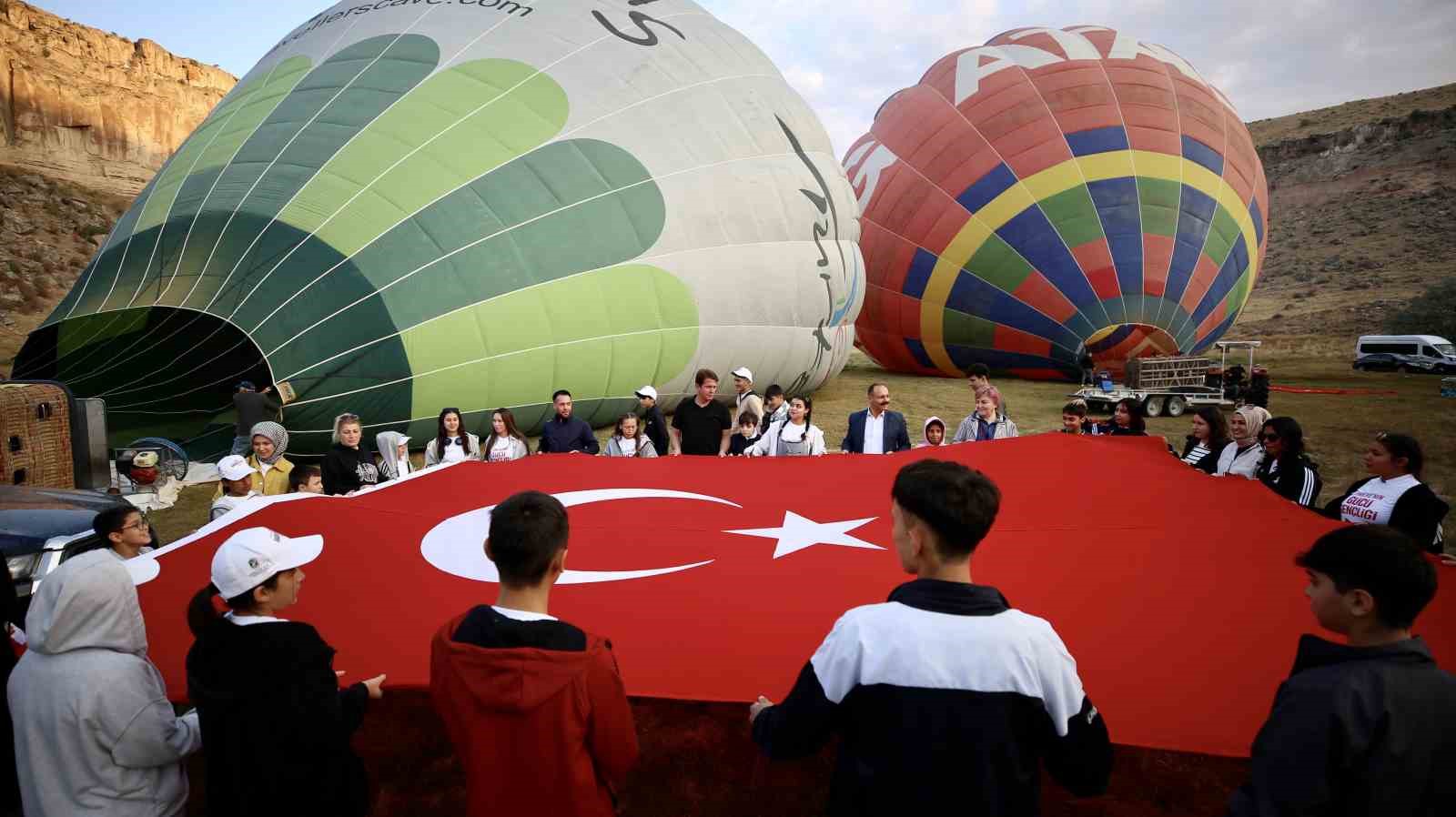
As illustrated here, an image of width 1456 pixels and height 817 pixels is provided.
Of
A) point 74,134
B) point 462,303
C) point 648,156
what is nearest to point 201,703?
point 462,303

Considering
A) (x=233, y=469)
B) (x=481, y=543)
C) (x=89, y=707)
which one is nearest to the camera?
(x=89, y=707)

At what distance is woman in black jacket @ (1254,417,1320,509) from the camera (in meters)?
4.10

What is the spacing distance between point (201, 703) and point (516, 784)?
76cm

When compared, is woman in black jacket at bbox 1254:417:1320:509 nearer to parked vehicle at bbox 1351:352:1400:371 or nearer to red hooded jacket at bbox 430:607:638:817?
red hooded jacket at bbox 430:607:638:817

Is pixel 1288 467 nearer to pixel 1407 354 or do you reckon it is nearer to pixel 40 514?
pixel 40 514

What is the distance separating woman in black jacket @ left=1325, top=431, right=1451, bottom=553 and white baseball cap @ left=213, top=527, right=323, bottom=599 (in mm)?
3849

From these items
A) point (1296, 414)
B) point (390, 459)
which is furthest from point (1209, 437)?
point (1296, 414)

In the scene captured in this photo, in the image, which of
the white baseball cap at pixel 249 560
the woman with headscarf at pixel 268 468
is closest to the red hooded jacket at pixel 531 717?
the white baseball cap at pixel 249 560

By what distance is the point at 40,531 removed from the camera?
4.29 meters

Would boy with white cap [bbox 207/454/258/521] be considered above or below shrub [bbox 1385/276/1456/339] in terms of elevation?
below

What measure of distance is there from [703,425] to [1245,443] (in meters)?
3.57

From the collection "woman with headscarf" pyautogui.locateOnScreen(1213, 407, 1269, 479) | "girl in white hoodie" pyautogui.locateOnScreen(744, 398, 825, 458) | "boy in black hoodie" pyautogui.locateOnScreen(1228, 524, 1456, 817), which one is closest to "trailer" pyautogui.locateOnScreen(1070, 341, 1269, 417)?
"woman with headscarf" pyautogui.locateOnScreen(1213, 407, 1269, 479)

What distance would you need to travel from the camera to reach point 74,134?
53312 mm

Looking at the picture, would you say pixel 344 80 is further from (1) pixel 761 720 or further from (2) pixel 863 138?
(2) pixel 863 138
